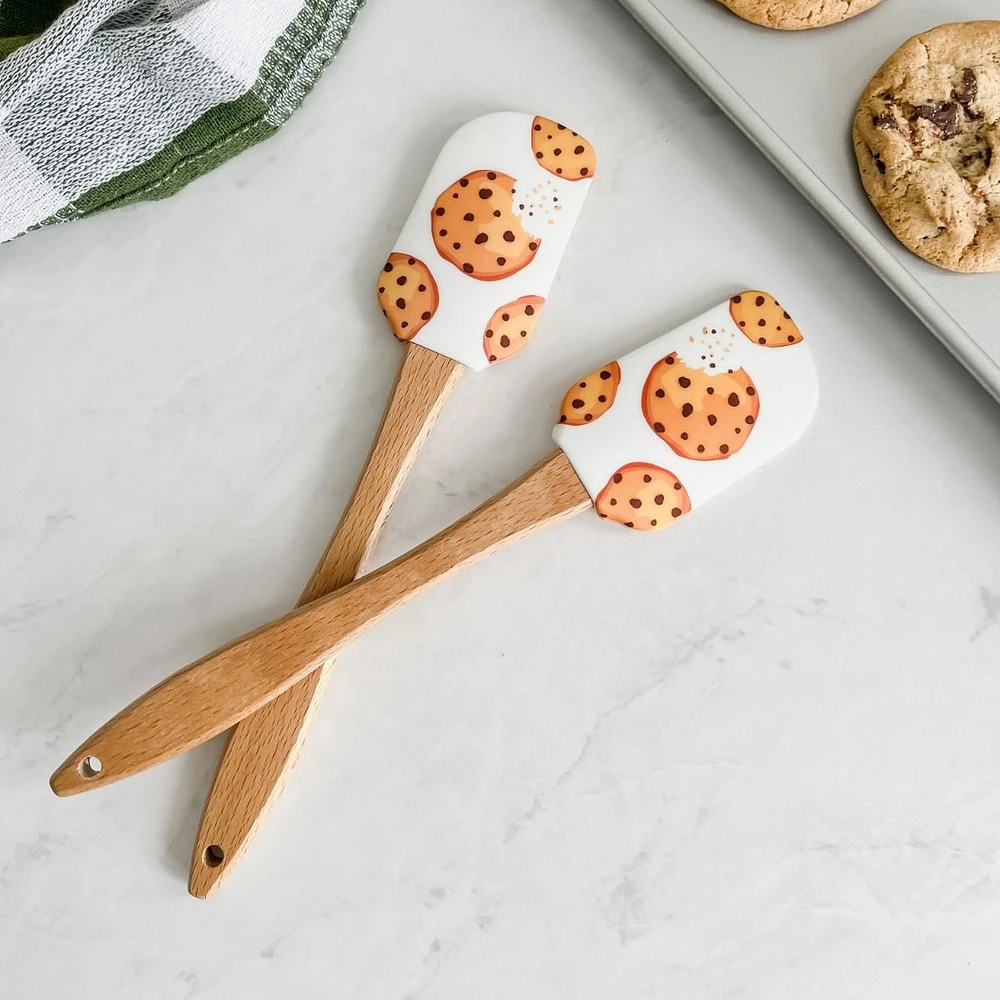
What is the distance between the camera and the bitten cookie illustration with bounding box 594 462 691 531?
1.98 feet

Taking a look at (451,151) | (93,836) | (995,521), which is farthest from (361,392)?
(995,521)

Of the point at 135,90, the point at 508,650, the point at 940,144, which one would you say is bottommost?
the point at 508,650

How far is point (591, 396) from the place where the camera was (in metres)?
0.62

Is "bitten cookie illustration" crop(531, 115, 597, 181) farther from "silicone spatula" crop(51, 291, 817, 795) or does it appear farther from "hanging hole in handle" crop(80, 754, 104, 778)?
"hanging hole in handle" crop(80, 754, 104, 778)

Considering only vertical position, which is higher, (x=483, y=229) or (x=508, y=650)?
(x=483, y=229)

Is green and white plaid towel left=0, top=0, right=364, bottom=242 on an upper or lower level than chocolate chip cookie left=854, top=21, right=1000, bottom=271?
upper

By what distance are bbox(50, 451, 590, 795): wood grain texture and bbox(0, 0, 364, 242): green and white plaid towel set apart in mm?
329

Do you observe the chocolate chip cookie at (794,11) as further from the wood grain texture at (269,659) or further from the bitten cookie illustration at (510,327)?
the wood grain texture at (269,659)

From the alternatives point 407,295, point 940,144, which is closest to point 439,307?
point 407,295

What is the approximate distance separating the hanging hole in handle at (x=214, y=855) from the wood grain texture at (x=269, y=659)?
0.28 ft

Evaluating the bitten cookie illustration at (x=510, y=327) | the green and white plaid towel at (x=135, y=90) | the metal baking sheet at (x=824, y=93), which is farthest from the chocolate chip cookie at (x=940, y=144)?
the green and white plaid towel at (x=135, y=90)

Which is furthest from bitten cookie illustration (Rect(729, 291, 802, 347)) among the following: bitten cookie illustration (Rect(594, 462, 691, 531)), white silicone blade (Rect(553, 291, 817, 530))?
bitten cookie illustration (Rect(594, 462, 691, 531))

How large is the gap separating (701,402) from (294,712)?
350mm

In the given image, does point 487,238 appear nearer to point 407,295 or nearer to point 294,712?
point 407,295
